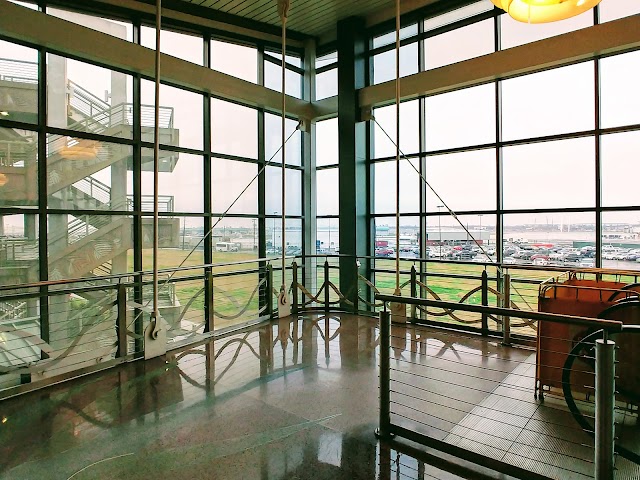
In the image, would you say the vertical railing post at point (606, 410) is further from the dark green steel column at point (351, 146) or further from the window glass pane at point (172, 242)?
the dark green steel column at point (351, 146)

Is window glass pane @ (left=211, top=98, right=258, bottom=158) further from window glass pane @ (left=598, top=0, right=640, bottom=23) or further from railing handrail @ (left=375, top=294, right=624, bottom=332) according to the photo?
window glass pane @ (left=598, top=0, right=640, bottom=23)

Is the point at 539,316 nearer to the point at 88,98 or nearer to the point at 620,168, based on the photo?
the point at 620,168

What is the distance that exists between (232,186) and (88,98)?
6.91ft

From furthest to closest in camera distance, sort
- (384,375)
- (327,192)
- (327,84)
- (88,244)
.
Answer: (327,192)
(327,84)
(88,244)
(384,375)

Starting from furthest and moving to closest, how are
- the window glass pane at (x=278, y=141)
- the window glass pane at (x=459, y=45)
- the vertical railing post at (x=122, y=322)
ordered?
the window glass pane at (x=278, y=141), the window glass pane at (x=459, y=45), the vertical railing post at (x=122, y=322)

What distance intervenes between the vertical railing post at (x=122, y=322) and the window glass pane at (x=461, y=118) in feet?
14.6

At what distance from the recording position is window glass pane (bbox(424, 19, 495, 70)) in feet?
16.7

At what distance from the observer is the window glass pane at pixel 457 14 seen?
5.12m

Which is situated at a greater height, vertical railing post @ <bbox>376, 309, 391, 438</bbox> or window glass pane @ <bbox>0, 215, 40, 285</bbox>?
window glass pane @ <bbox>0, 215, 40, 285</bbox>

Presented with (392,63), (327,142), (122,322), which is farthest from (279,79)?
(122,322)

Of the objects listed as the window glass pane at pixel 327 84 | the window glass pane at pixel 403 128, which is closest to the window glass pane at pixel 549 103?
the window glass pane at pixel 403 128

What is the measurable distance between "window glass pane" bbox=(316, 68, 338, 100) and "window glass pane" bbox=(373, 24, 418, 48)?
0.80 m

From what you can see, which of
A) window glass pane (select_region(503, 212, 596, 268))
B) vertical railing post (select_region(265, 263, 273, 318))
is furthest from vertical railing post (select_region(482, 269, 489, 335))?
vertical railing post (select_region(265, 263, 273, 318))

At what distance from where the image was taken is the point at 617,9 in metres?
Answer: 4.14
